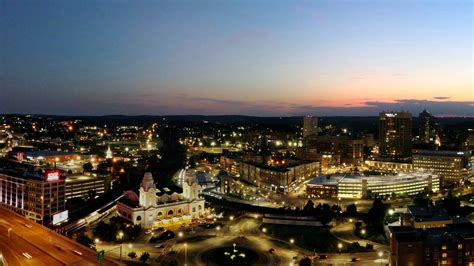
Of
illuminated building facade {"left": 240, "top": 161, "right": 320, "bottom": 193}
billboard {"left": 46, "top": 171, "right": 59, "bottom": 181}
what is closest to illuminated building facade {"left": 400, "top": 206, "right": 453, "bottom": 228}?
illuminated building facade {"left": 240, "top": 161, "right": 320, "bottom": 193}

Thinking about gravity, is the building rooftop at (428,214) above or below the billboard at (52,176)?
below

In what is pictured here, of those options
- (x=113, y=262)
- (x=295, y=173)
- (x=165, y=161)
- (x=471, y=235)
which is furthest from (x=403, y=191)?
(x=165, y=161)

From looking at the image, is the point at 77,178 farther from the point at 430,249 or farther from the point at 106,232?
the point at 430,249

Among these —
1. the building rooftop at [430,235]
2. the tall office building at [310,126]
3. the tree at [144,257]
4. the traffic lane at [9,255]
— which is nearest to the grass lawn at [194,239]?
the tree at [144,257]

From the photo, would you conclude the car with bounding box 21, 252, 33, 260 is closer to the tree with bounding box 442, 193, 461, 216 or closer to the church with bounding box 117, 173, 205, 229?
the church with bounding box 117, 173, 205, 229

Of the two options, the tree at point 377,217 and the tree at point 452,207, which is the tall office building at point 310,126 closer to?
the tree at point 452,207

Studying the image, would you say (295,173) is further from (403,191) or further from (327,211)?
(327,211)
